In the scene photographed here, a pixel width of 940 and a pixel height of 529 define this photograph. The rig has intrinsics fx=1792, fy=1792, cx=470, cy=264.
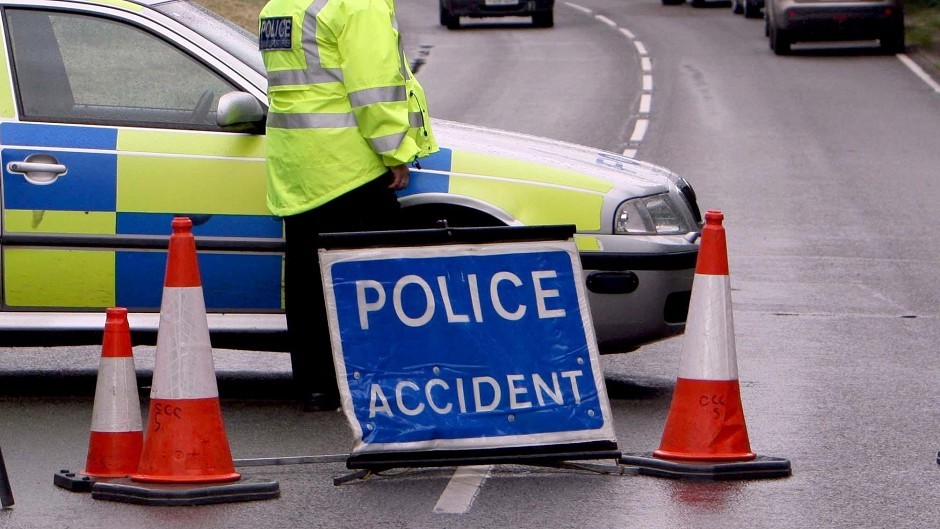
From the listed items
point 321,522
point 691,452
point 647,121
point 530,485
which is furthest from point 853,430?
point 647,121

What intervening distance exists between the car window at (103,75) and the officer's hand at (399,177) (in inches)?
31.5

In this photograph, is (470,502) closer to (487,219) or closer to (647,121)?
(487,219)

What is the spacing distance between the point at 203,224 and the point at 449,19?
27076 millimetres

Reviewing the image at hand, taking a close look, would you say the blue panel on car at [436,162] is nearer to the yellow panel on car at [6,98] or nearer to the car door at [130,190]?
the car door at [130,190]

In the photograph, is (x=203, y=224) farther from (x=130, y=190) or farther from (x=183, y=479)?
(x=183, y=479)

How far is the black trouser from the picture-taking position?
247 inches

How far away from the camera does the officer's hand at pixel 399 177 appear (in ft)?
20.4

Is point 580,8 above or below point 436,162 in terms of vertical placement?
below

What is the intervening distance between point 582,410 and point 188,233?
4.35ft

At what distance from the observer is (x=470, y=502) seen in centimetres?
530

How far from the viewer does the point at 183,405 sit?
532 cm

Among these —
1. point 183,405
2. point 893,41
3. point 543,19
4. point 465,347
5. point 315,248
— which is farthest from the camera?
point 543,19

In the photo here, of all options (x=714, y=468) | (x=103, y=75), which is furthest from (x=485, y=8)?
(x=714, y=468)

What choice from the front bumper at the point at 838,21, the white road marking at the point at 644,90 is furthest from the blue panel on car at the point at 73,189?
the front bumper at the point at 838,21
